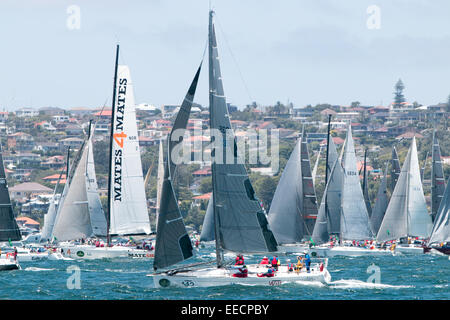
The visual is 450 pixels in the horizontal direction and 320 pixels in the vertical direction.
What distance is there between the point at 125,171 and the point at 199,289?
20.4 m

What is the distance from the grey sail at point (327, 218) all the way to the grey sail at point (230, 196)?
24.8 metres

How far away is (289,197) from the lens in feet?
208

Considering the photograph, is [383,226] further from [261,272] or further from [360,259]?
[261,272]

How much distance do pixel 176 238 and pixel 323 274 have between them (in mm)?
5955

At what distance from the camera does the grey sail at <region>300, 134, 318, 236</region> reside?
64.2 metres

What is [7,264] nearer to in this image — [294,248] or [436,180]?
[294,248]

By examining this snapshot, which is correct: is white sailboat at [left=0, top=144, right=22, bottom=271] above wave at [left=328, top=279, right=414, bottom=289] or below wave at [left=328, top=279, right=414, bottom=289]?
above

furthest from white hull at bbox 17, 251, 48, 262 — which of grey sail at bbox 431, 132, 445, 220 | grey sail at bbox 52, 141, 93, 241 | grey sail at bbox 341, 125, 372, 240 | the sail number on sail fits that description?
grey sail at bbox 431, 132, 445, 220

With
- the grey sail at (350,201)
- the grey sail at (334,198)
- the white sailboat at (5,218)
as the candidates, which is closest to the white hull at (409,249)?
the grey sail at (350,201)

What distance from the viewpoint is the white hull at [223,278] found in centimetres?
3666

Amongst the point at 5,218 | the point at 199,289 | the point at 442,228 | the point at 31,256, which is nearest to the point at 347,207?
the point at 442,228

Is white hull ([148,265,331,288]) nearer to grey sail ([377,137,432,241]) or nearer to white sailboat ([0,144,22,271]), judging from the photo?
white sailboat ([0,144,22,271])

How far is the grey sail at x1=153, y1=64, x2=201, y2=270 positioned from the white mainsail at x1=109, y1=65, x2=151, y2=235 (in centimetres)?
1746

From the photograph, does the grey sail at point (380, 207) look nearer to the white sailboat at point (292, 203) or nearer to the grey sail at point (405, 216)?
the grey sail at point (405, 216)
